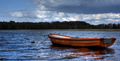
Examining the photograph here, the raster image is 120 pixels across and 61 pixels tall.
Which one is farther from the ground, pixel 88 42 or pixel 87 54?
pixel 88 42

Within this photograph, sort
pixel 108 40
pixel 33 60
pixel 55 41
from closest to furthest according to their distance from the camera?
pixel 33 60 → pixel 108 40 → pixel 55 41

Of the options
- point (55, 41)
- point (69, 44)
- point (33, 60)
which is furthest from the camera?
point (55, 41)

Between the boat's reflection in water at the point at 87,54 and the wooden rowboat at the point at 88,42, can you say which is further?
the wooden rowboat at the point at 88,42

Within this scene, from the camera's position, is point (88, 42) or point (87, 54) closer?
point (87, 54)

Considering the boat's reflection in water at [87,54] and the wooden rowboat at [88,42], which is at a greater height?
the wooden rowboat at [88,42]

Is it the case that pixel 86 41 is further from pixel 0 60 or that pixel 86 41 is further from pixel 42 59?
pixel 0 60

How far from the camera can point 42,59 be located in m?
15.5

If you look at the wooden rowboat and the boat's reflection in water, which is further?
the wooden rowboat

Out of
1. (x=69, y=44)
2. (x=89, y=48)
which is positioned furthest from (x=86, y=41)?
(x=69, y=44)

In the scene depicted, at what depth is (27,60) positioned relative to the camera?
49.4 ft

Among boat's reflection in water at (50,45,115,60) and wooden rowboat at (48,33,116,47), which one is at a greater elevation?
wooden rowboat at (48,33,116,47)

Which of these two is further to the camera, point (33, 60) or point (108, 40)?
point (108, 40)

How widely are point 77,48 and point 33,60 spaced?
29.4 feet

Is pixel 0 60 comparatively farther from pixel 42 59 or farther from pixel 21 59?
pixel 42 59
